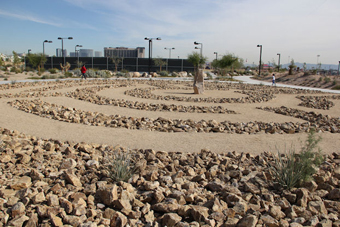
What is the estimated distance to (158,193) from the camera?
159 inches

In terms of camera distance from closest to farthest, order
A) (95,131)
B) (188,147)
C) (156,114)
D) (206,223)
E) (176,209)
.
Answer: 1. (206,223)
2. (176,209)
3. (188,147)
4. (95,131)
5. (156,114)

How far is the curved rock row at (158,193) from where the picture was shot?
3528 mm

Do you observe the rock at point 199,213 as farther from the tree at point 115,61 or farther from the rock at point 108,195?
the tree at point 115,61

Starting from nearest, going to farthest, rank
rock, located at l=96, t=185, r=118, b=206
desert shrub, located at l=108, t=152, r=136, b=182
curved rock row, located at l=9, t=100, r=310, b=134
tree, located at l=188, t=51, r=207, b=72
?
rock, located at l=96, t=185, r=118, b=206, desert shrub, located at l=108, t=152, r=136, b=182, curved rock row, located at l=9, t=100, r=310, b=134, tree, located at l=188, t=51, r=207, b=72

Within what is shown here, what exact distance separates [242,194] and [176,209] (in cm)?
115

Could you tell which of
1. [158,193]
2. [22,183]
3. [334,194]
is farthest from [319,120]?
[22,183]

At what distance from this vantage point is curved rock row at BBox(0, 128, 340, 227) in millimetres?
3528

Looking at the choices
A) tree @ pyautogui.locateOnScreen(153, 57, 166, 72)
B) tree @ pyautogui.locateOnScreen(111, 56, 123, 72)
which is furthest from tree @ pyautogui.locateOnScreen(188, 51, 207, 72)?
tree @ pyautogui.locateOnScreen(111, 56, 123, 72)

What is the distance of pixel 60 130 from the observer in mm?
8609

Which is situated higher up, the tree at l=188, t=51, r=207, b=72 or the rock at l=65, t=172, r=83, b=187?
the tree at l=188, t=51, r=207, b=72

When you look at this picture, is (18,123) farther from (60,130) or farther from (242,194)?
(242,194)

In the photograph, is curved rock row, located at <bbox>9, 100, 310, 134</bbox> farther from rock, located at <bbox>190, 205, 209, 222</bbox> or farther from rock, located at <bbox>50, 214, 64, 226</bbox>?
rock, located at <bbox>50, 214, 64, 226</bbox>

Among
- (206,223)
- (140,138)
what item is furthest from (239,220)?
(140,138)

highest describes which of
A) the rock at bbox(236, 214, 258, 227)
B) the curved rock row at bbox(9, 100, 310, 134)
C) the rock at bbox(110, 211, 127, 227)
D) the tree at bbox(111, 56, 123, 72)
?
the tree at bbox(111, 56, 123, 72)
